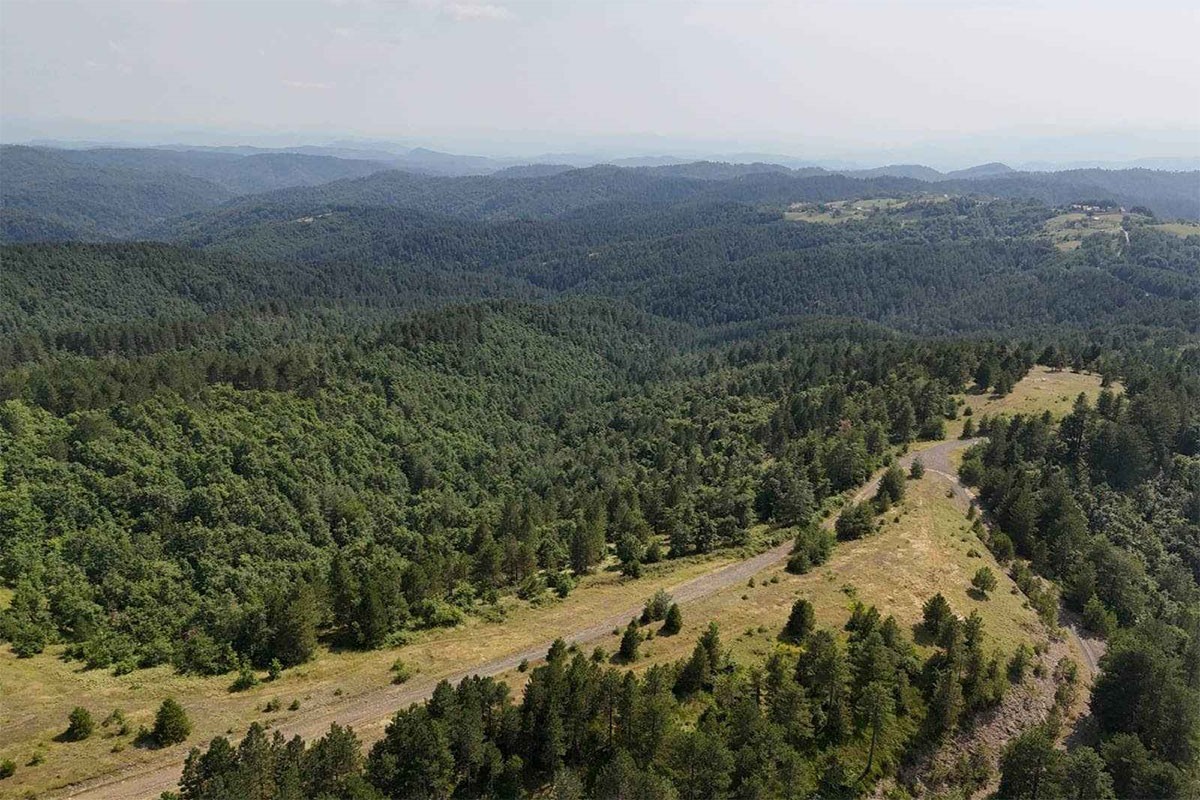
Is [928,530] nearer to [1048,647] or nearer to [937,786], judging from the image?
[1048,647]

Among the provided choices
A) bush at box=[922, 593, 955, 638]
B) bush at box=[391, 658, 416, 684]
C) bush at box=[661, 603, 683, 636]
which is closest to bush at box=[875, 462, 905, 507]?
bush at box=[922, 593, 955, 638]

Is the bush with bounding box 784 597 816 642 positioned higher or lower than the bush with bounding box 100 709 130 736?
lower

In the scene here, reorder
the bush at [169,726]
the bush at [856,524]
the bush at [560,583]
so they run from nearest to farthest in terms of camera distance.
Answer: the bush at [169,726]
the bush at [560,583]
the bush at [856,524]

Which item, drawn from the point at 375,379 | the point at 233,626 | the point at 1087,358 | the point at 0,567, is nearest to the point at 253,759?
the point at 233,626

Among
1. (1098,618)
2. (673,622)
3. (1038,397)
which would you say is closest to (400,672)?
(673,622)

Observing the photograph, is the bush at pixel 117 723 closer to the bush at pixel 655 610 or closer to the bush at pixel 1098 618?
the bush at pixel 655 610

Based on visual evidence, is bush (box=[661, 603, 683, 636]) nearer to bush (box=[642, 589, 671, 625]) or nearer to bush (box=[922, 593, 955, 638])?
bush (box=[642, 589, 671, 625])

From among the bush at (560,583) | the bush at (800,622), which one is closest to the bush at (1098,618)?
the bush at (800,622)
